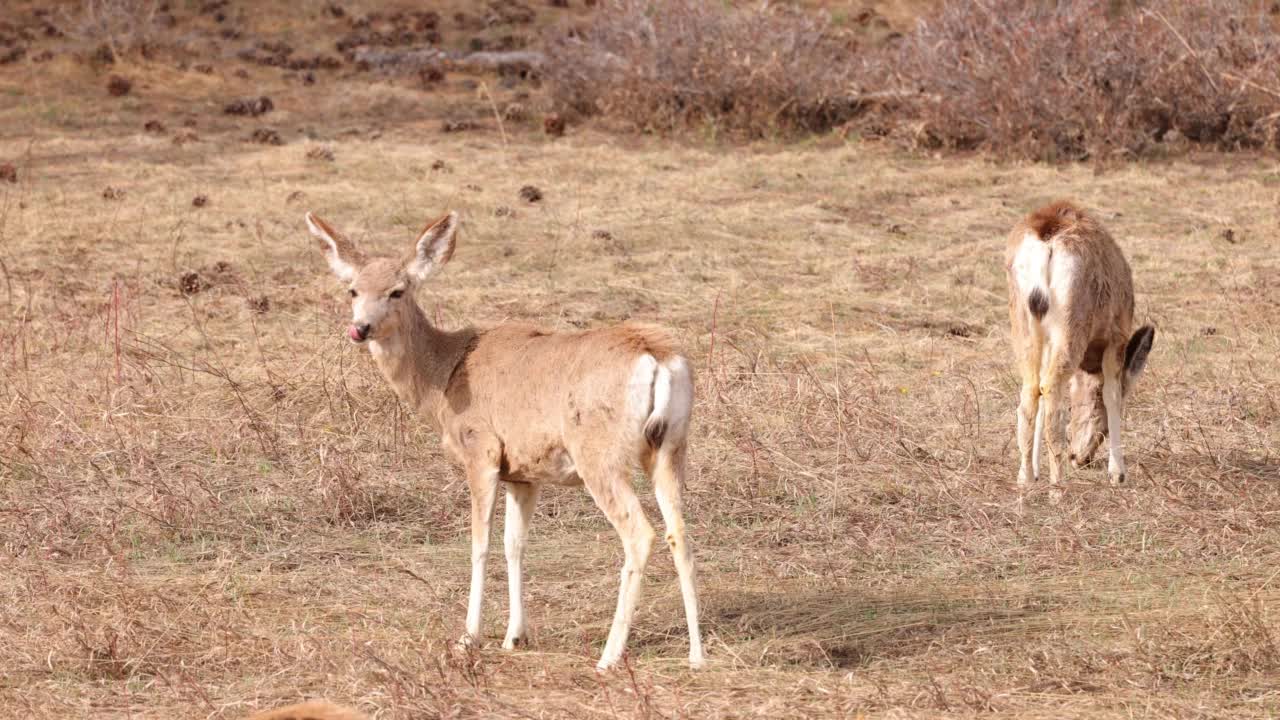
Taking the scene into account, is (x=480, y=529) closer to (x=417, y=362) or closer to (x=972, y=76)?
(x=417, y=362)

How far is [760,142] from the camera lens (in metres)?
17.4

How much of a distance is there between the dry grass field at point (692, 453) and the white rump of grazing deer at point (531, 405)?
1.29ft

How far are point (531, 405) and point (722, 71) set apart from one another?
11.9 metres

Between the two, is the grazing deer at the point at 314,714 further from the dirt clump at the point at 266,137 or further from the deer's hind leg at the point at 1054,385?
the dirt clump at the point at 266,137

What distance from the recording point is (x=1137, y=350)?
27.7 ft

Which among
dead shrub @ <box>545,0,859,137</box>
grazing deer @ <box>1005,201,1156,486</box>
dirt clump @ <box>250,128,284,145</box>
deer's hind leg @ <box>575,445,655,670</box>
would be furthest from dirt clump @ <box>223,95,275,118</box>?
deer's hind leg @ <box>575,445,655,670</box>

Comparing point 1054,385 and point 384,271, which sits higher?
point 384,271

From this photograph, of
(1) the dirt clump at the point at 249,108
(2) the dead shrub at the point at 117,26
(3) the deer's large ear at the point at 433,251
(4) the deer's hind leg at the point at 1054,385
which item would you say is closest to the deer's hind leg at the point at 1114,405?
(4) the deer's hind leg at the point at 1054,385

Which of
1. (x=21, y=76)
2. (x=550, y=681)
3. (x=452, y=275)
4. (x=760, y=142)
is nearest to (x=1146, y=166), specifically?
(x=760, y=142)

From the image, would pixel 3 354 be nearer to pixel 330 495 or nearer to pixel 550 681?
pixel 330 495

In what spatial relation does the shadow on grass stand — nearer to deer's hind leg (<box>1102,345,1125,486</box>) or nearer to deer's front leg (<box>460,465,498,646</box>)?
deer's front leg (<box>460,465,498,646</box>)

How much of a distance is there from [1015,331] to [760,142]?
30.1ft

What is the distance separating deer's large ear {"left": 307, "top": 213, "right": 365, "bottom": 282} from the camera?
630 centimetres

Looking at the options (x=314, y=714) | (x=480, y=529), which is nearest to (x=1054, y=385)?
(x=480, y=529)
